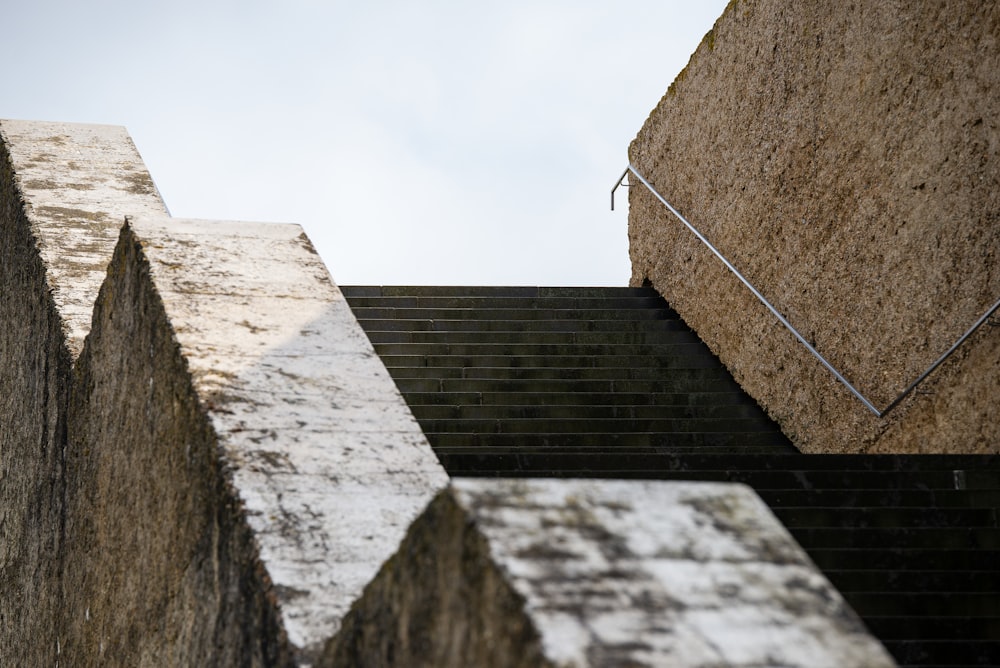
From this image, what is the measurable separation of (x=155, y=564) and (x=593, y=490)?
68.4 inches

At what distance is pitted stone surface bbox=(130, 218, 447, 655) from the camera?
83.9 inches

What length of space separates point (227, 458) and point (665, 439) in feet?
10.8

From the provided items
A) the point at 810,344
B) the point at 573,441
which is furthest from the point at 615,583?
the point at 810,344

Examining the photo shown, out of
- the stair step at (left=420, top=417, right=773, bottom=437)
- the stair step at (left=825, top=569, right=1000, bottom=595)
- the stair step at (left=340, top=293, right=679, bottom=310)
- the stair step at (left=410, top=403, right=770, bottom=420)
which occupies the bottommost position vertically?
the stair step at (left=825, top=569, right=1000, bottom=595)

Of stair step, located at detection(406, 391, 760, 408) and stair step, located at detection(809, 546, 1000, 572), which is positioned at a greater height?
→ stair step, located at detection(406, 391, 760, 408)

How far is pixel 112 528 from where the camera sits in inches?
131

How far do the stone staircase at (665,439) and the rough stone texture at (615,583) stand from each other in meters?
1.77

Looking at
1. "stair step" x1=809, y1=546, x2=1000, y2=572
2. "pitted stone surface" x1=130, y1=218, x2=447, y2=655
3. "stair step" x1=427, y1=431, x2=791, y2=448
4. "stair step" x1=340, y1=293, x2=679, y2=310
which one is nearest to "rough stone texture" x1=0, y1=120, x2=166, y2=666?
"pitted stone surface" x1=130, y1=218, x2=447, y2=655

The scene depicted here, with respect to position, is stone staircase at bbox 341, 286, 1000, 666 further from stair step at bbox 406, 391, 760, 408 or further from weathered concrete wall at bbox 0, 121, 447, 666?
weathered concrete wall at bbox 0, 121, 447, 666

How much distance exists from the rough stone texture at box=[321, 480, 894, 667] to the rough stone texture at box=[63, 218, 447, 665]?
59cm

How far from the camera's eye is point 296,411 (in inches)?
100

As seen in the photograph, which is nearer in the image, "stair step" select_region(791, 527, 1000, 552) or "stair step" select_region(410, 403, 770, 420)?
"stair step" select_region(791, 527, 1000, 552)

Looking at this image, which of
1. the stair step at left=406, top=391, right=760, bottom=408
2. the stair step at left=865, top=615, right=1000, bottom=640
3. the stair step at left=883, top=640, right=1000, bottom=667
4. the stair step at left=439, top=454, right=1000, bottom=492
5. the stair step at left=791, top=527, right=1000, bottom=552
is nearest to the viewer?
the stair step at left=883, top=640, right=1000, bottom=667

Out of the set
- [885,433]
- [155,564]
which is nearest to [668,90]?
[885,433]
